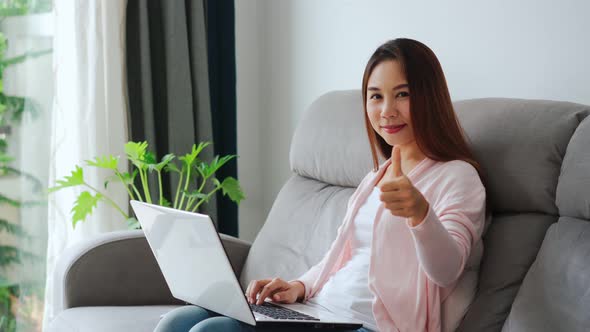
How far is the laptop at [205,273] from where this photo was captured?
1358mm

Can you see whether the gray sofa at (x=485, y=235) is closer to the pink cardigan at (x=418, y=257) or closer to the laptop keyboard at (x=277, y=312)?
the pink cardigan at (x=418, y=257)

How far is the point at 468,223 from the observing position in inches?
57.3

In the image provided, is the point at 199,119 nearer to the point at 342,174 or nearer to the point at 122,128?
the point at 122,128

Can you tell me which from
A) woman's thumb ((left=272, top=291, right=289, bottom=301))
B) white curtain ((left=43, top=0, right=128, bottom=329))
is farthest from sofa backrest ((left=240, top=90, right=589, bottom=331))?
white curtain ((left=43, top=0, right=128, bottom=329))

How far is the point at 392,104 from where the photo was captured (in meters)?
1.61

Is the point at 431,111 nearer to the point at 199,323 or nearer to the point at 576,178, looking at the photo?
the point at 576,178

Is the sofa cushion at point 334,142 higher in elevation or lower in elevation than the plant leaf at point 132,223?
higher

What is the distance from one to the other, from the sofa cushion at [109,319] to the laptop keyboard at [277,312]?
326mm

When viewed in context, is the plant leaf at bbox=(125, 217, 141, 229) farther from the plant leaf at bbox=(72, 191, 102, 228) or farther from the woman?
the woman

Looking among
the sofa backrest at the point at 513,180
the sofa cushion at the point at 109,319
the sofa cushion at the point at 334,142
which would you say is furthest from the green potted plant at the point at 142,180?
the sofa backrest at the point at 513,180

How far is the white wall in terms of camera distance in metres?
1.87

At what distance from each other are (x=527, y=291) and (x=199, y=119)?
173 centimetres

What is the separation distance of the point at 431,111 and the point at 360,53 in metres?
1.00

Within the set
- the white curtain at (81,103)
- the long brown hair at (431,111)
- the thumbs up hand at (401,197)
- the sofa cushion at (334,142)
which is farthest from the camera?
the white curtain at (81,103)
